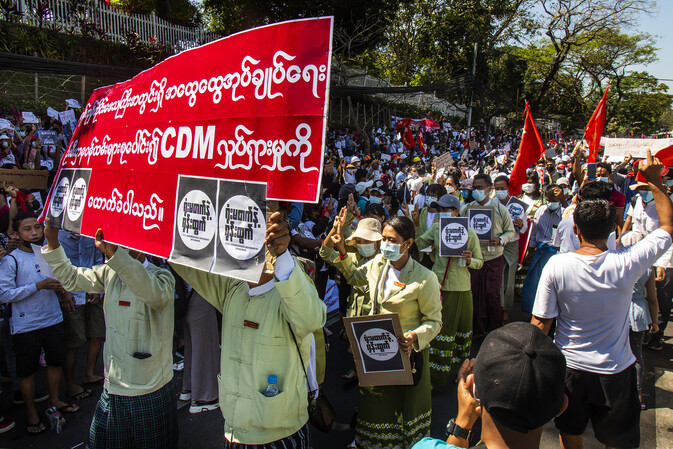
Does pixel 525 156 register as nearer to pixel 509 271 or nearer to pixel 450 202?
pixel 509 271

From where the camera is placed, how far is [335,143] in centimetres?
1886

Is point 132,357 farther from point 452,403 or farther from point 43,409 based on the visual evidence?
point 452,403

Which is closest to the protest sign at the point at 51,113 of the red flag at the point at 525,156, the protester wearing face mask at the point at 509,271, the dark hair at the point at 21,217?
the dark hair at the point at 21,217

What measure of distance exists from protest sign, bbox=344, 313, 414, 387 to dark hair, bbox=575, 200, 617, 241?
4.26 ft

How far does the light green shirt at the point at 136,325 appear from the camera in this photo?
2.84m

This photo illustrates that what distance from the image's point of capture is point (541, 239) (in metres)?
6.24

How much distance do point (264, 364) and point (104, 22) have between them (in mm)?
16904

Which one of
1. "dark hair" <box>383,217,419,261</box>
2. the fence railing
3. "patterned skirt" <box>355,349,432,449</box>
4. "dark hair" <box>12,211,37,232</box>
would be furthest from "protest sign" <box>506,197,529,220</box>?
the fence railing

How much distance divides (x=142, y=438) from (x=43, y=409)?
1958mm

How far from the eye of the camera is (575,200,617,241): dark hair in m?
2.81

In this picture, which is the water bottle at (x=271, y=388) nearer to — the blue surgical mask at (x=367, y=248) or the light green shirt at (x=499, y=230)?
the blue surgical mask at (x=367, y=248)

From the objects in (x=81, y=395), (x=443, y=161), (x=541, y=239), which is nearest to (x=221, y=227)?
(x=81, y=395)

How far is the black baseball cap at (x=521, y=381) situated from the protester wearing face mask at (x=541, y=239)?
4635 millimetres

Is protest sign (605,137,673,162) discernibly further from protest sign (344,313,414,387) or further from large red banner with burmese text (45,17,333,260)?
large red banner with burmese text (45,17,333,260)
